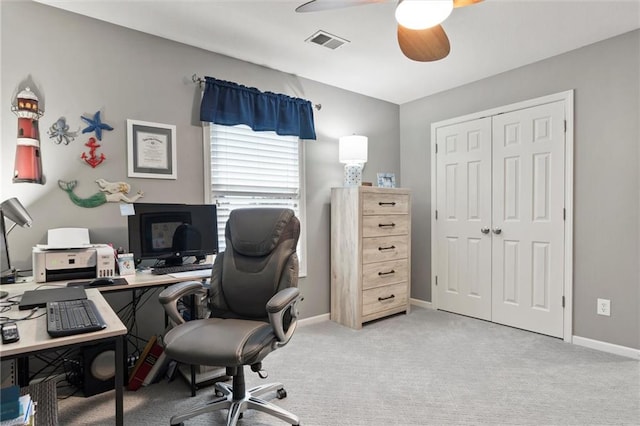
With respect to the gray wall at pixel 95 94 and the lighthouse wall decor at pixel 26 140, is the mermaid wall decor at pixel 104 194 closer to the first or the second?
the gray wall at pixel 95 94

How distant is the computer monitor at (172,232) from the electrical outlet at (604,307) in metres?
3.10

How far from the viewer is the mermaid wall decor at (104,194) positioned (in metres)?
2.42

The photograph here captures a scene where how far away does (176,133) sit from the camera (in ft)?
9.35

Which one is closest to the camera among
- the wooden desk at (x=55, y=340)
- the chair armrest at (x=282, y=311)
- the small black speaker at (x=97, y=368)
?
the wooden desk at (x=55, y=340)

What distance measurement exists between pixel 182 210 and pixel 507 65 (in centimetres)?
314

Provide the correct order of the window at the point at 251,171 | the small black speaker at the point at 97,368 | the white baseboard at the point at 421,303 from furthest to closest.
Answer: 1. the white baseboard at the point at 421,303
2. the window at the point at 251,171
3. the small black speaker at the point at 97,368

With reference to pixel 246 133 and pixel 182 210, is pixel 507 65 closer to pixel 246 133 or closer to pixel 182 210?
pixel 246 133

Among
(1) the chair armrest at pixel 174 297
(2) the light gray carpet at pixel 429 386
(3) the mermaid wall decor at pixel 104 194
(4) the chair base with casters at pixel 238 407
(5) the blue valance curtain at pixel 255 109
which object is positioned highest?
(5) the blue valance curtain at pixel 255 109

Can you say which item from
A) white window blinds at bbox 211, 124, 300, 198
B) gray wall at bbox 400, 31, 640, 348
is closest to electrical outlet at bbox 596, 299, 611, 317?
gray wall at bbox 400, 31, 640, 348

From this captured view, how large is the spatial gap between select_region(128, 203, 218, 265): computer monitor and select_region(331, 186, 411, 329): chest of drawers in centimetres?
133

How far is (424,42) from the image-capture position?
6.59 feet

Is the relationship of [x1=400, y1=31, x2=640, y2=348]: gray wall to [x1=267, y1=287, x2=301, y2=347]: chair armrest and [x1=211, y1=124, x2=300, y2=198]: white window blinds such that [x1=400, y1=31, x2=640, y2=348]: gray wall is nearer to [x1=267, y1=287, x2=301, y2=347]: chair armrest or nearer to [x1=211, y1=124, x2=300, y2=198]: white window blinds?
[x1=211, y1=124, x2=300, y2=198]: white window blinds

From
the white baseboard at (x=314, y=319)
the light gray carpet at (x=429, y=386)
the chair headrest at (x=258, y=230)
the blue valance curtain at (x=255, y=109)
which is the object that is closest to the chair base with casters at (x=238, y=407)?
the light gray carpet at (x=429, y=386)

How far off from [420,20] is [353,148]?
197 centimetres
